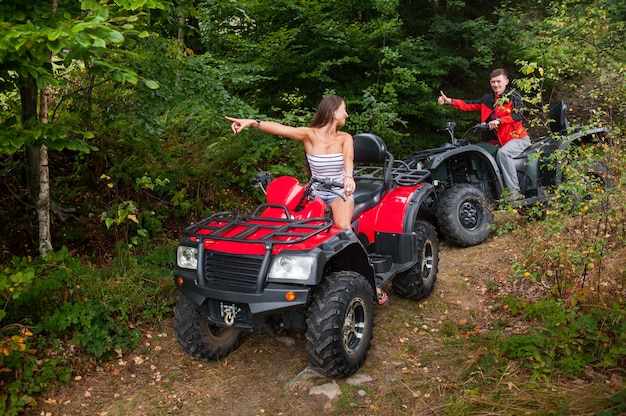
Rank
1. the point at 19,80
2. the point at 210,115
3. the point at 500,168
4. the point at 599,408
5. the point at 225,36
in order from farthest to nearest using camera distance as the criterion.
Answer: the point at 225,36
the point at 500,168
the point at 210,115
the point at 19,80
the point at 599,408

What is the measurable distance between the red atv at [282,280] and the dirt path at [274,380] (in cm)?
20

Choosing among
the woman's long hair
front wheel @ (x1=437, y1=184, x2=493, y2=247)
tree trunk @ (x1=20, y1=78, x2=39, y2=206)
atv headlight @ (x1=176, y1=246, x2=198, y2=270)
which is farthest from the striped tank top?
front wheel @ (x1=437, y1=184, x2=493, y2=247)

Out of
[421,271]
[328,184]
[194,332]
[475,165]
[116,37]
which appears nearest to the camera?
[116,37]

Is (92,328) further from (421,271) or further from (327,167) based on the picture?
(421,271)

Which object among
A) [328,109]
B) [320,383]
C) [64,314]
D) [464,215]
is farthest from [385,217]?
[64,314]

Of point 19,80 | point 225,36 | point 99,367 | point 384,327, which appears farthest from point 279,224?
point 225,36

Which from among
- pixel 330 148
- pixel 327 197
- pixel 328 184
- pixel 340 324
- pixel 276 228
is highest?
pixel 330 148

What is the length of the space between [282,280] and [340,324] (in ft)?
1.70

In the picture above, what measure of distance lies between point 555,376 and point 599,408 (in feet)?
1.78

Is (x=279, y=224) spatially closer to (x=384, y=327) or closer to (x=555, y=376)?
(x=384, y=327)

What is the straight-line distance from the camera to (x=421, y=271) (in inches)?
209

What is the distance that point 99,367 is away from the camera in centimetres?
424

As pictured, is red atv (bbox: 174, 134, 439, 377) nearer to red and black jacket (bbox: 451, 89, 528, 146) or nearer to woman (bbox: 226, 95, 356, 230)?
woman (bbox: 226, 95, 356, 230)

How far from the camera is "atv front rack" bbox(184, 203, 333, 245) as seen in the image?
372 cm
